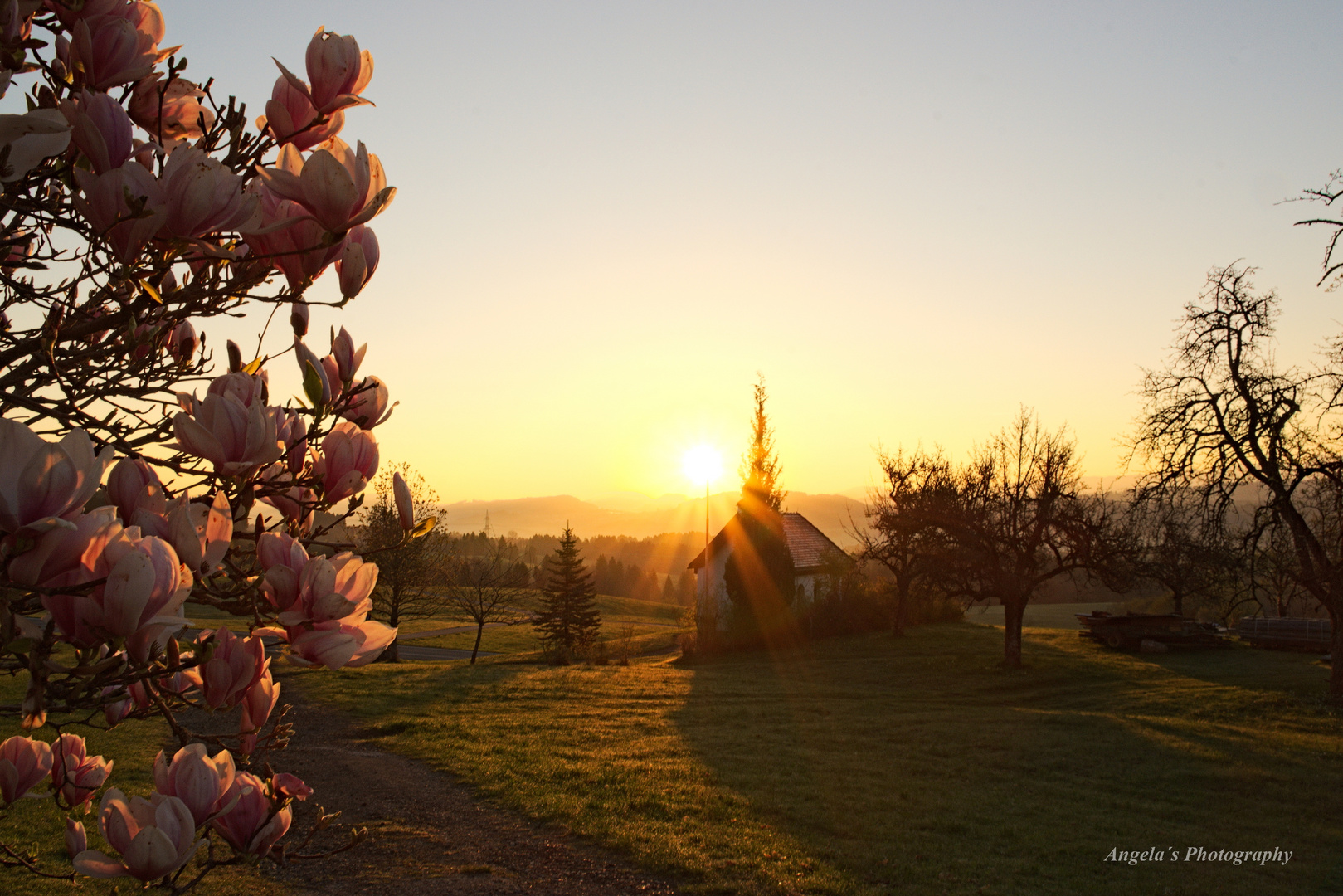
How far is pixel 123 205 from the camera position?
1183 mm

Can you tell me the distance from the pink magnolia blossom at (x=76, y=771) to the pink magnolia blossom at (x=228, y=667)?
88 cm

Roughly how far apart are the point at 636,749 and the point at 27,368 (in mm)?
11660

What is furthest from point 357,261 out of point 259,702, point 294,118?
point 259,702

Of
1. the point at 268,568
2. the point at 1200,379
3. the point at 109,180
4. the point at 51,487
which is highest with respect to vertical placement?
the point at 1200,379

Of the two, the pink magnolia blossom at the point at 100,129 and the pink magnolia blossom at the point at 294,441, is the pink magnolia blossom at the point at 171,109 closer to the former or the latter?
the pink magnolia blossom at the point at 100,129

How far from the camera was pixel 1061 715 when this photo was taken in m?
14.9

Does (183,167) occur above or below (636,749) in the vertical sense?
above

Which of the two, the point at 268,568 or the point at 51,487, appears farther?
the point at 268,568

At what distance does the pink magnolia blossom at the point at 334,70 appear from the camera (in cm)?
141

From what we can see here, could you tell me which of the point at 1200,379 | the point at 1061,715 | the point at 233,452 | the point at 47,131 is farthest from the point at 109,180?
the point at 1200,379

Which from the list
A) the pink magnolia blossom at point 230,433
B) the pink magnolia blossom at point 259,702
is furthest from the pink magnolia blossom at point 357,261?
the pink magnolia blossom at point 259,702

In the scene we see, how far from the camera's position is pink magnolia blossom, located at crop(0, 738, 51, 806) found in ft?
5.51

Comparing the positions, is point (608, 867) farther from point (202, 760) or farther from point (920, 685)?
point (920, 685)

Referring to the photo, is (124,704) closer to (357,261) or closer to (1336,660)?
(357,261)
